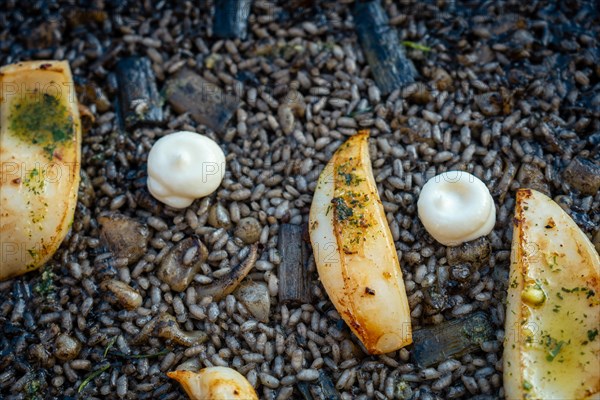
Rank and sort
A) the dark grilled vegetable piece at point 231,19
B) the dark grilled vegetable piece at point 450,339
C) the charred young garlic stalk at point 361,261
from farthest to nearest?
the dark grilled vegetable piece at point 231,19 < the dark grilled vegetable piece at point 450,339 < the charred young garlic stalk at point 361,261

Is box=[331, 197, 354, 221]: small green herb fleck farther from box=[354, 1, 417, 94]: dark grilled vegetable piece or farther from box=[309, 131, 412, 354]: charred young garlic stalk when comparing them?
box=[354, 1, 417, 94]: dark grilled vegetable piece

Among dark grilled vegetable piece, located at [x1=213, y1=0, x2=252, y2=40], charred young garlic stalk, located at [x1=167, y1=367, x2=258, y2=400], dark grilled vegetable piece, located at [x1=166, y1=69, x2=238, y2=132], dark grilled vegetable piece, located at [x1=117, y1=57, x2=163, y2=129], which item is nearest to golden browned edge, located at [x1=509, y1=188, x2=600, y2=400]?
charred young garlic stalk, located at [x1=167, y1=367, x2=258, y2=400]

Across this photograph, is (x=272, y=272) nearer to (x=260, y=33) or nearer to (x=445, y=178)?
(x=445, y=178)

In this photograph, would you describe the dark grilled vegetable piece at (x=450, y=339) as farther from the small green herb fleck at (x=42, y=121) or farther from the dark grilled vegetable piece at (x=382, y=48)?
the small green herb fleck at (x=42, y=121)

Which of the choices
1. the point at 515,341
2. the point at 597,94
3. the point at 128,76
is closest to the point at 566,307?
the point at 515,341

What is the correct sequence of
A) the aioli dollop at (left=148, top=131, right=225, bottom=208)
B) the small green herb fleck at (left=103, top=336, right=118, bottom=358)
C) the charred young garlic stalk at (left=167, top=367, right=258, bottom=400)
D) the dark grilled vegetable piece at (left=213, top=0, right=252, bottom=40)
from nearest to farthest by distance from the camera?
the charred young garlic stalk at (left=167, top=367, right=258, bottom=400) → the small green herb fleck at (left=103, top=336, right=118, bottom=358) → the aioli dollop at (left=148, top=131, right=225, bottom=208) → the dark grilled vegetable piece at (left=213, top=0, right=252, bottom=40)

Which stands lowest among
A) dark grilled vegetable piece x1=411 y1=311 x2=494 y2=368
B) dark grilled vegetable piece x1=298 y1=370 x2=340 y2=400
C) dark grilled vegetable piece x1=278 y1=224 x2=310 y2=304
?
dark grilled vegetable piece x1=298 y1=370 x2=340 y2=400

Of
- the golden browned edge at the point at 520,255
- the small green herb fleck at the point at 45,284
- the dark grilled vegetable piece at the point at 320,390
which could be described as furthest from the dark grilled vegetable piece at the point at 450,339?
the small green herb fleck at the point at 45,284
